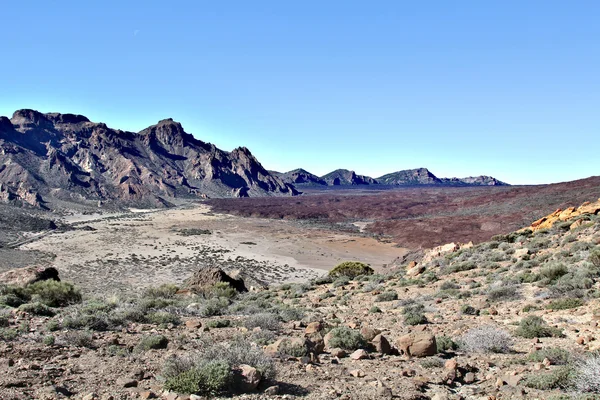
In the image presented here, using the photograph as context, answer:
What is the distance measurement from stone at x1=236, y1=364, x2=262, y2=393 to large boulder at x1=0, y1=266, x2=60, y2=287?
44.7 ft

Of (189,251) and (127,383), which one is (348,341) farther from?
(189,251)

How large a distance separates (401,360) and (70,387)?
5.04m

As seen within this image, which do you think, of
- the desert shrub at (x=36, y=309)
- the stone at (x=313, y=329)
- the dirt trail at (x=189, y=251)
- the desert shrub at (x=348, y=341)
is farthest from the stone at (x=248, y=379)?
the dirt trail at (x=189, y=251)

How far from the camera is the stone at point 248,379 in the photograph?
5.19 m

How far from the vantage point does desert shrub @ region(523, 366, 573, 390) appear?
5438mm

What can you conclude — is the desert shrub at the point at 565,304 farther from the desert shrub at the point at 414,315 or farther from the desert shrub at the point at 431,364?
the desert shrub at the point at 431,364

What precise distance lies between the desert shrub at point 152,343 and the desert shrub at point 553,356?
247 inches

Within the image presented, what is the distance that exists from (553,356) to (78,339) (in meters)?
7.96

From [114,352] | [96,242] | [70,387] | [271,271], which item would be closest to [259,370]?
[70,387]

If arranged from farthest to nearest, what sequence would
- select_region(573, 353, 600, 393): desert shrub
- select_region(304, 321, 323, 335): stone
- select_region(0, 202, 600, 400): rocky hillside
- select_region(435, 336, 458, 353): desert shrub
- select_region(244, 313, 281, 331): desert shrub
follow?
1. select_region(244, 313, 281, 331): desert shrub
2. select_region(304, 321, 323, 335): stone
3. select_region(435, 336, 458, 353): desert shrub
4. select_region(0, 202, 600, 400): rocky hillside
5. select_region(573, 353, 600, 393): desert shrub

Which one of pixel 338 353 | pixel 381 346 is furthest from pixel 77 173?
pixel 381 346

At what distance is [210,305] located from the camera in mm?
11727

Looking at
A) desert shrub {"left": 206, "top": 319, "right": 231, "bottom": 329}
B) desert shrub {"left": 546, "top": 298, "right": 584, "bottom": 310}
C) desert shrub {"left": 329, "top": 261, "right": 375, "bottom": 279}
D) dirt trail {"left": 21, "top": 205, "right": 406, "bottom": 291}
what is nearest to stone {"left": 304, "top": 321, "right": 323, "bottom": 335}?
desert shrub {"left": 206, "top": 319, "right": 231, "bottom": 329}

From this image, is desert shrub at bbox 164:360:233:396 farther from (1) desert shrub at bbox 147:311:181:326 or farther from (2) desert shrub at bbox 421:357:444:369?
(1) desert shrub at bbox 147:311:181:326
